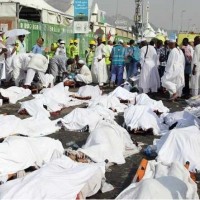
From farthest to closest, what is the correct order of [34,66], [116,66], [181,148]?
[116,66] → [34,66] → [181,148]

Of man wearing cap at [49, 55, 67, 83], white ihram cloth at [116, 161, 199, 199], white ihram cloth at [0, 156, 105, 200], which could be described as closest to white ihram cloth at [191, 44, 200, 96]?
man wearing cap at [49, 55, 67, 83]

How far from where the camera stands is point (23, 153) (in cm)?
545

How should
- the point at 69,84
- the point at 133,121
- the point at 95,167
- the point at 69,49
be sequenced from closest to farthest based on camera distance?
the point at 95,167 → the point at 133,121 → the point at 69,84 → the point at 69,49

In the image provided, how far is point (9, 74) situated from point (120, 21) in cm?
5850

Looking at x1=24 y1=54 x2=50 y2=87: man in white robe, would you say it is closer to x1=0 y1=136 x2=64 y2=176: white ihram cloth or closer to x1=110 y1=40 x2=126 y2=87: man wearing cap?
x1=110 y1=40 x2=126 y2=87: man wearing cap

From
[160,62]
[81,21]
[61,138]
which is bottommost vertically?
[61,138]

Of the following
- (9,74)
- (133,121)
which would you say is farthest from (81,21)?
(133,121)

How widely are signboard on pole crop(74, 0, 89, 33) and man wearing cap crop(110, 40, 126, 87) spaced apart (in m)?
1.63

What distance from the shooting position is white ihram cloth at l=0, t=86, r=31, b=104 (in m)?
11.0

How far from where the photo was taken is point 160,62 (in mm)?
13531

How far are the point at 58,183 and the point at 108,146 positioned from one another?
1.68 meters

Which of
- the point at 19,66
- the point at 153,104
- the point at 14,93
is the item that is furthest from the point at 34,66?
the point at 153,104

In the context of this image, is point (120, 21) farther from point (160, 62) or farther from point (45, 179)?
point (45, 179)

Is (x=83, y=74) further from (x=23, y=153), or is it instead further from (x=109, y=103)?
(x=23, y=153)
